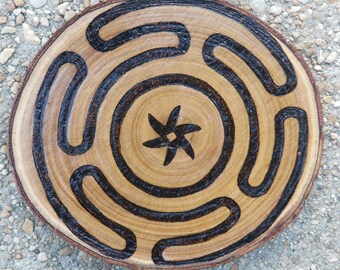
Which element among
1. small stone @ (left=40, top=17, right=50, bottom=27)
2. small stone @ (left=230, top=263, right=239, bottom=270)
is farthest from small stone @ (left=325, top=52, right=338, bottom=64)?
small stone @ (left=40, top=17, right=50, bottom=27)

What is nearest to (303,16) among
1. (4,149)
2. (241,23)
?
(241,23)

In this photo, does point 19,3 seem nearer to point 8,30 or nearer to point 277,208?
point 8,30

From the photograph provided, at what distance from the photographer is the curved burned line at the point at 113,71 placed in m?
1.01

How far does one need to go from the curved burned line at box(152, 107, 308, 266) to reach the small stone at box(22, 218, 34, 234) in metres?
0.27

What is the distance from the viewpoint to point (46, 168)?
1021mm

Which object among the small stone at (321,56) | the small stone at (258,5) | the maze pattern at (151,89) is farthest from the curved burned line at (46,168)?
the small stone at (321,56)

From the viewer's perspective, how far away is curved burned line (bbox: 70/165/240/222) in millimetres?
1028

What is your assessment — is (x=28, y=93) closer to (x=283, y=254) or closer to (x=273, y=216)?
(x=273, y=216)

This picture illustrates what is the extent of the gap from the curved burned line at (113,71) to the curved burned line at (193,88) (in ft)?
0.12

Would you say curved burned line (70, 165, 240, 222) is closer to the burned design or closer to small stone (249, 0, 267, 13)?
the burned design

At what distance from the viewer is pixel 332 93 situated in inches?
45.3

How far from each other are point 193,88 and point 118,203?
10.2 inches

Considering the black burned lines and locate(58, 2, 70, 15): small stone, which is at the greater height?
locate(58, 2, 70, 15): small stone

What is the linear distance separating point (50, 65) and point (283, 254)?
62 cm
